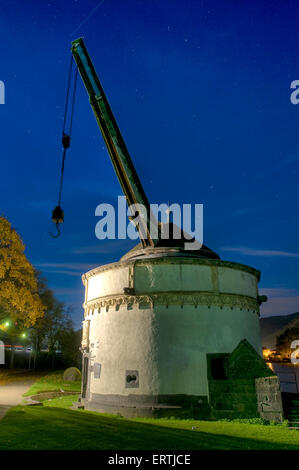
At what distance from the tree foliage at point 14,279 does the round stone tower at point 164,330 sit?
6953mm

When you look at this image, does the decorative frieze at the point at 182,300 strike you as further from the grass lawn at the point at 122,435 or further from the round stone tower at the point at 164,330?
the grass lawn at the point at 122,435

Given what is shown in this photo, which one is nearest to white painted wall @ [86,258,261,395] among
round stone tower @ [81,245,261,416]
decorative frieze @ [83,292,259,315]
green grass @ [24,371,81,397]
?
round stone tower @ [81,245,261,416]

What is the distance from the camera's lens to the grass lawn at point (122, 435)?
937 cm

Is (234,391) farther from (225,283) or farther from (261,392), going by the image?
(225,283)

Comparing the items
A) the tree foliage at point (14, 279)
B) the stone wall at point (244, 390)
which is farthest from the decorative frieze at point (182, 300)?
the tree foliage at point (14, 279)

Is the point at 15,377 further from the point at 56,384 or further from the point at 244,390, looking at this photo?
the point at 244,390

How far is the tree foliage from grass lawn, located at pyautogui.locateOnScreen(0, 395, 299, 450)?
10114 millimetres

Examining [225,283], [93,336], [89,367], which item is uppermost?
[225,283]

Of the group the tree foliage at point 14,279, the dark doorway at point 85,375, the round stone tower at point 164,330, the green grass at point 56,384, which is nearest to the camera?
the round stone tower at point 164,330

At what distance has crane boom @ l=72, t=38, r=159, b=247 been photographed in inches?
747

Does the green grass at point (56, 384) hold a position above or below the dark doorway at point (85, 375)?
below

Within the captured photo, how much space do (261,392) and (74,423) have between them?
27.0 ft

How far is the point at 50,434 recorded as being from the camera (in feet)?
33.8
